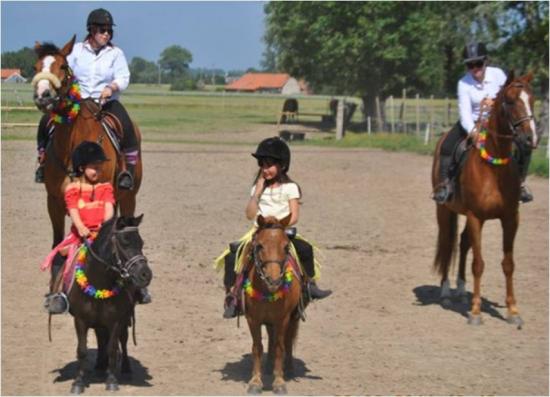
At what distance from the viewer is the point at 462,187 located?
1147cm

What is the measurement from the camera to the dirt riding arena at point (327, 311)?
824cm

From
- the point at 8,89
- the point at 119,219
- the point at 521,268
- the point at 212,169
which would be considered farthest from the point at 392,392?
the point at 212,169

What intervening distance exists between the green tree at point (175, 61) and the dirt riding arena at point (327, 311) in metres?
7.32

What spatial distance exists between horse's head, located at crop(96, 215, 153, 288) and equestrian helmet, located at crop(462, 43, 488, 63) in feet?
16.9

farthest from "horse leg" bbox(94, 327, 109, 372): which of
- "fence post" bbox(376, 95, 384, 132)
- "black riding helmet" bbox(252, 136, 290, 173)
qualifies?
"fence post" bbox(376, 95, 384, 132)

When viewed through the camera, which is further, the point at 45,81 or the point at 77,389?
the point at 45,81

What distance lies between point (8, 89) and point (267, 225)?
21.4 feet

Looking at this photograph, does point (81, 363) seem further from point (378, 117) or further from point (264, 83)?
point (264, 83)

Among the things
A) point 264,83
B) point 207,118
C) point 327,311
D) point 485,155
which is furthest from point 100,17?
point 264,83

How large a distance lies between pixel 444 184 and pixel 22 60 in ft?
15.5

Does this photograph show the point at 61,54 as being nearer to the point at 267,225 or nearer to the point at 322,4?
the point at 267,225

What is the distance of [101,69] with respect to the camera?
9.88m

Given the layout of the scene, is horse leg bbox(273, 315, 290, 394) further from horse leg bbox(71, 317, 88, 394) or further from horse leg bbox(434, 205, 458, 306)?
horse leg bbox(434, 205, 458, 306)

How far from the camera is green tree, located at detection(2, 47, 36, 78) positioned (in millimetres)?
10492
